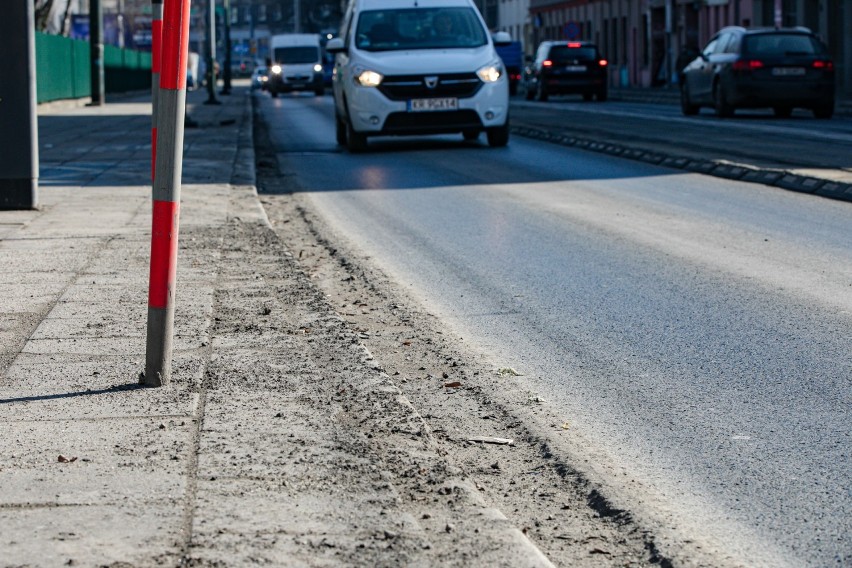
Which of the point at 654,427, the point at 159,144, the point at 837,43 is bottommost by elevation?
the point at 654,427

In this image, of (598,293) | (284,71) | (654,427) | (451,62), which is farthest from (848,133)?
(284,71)

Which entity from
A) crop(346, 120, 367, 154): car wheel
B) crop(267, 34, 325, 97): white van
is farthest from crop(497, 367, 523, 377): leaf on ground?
crop(267, 34, 325, 97): white van

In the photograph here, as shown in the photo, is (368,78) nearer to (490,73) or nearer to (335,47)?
(335,47)

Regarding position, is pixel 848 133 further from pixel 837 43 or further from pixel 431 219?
pixel 837 43

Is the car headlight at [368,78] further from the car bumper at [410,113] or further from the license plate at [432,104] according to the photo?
the license plate at [432,104]

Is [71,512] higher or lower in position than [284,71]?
lower

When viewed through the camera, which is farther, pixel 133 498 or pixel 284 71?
pixel 284 71

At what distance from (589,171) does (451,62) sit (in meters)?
4.10

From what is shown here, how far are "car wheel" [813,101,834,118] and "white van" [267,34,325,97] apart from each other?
42565mm

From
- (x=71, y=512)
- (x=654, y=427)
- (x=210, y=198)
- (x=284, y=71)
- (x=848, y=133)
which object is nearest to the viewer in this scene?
(x=71, y=512)

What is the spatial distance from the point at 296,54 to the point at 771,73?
156ft

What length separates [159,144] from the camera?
18.4 ft

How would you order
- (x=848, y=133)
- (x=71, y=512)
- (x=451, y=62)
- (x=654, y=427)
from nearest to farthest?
(x=71, y=512), (x=654, y=427), (x=451, y=62), (x=848, y=133)

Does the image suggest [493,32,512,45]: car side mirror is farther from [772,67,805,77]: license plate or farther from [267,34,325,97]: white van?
[267,34,325,97]: white van
